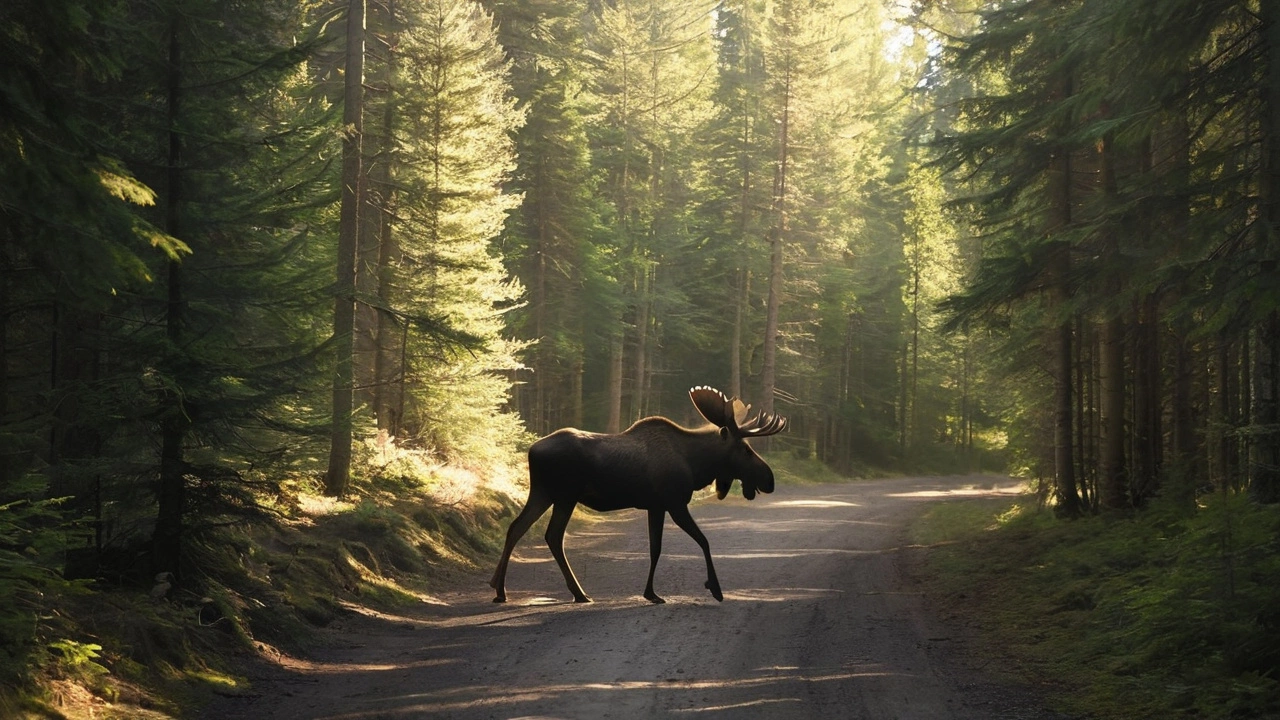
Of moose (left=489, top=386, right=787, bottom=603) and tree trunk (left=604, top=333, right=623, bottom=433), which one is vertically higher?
tree trunk (left=604, top=333, right=623, bottom=433)

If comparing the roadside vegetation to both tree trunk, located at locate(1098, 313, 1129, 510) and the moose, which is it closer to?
the moose

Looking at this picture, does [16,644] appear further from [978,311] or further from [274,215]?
[978,311]

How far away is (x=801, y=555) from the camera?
18.6m

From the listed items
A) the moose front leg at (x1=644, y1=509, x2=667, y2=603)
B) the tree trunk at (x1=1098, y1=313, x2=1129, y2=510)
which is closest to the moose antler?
the moose front leg at (x1=644, y1=509, x2=667, y2=603)

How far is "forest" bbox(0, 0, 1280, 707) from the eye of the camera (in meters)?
8.67

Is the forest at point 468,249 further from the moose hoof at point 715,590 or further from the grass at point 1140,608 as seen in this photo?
the moose hoof at point 715,590

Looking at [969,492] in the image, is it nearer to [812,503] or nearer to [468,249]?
[812,503]

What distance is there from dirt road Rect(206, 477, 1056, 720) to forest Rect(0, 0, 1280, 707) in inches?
73.6

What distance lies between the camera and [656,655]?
967cm

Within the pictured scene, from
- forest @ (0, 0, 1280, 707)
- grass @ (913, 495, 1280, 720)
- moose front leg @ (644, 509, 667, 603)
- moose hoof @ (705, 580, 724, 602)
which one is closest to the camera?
grass @ (913, 495, 1280, 720)

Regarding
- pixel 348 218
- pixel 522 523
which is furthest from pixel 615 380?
pixel 522 523

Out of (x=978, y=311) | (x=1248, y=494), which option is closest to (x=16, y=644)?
(x=1248, y=494)

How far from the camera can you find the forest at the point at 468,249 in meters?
8.67

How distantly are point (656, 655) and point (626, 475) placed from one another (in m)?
3.65
